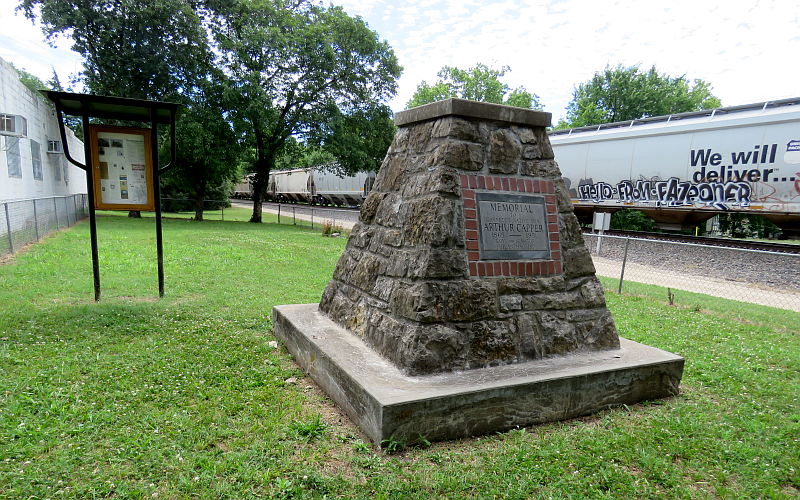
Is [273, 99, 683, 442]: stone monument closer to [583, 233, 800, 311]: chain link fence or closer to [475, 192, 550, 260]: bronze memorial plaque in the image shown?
[475, 192, 550, 260]: bronze memorial plaque

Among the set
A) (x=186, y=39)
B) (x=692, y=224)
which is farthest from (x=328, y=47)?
(x=692, y=224)

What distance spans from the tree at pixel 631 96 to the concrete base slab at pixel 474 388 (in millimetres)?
36823

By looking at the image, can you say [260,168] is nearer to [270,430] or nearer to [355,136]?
[355,136]

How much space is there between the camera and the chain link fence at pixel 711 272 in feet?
28.0

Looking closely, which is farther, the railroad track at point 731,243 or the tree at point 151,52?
the tree at point 151,52

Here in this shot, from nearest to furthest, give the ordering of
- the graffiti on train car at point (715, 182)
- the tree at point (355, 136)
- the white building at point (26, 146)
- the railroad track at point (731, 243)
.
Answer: the white building at point (26, 146)
the railroad track at point (731, 243)
the graffiti on train car at point (715, 182)
the tree at point (355, 136)

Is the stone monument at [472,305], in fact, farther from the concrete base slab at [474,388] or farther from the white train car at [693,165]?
the white train car at [693,165]

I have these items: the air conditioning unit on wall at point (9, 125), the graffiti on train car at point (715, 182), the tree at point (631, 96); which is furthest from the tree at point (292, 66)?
the tree at point (631, 96)

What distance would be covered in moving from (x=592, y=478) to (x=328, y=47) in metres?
20.7

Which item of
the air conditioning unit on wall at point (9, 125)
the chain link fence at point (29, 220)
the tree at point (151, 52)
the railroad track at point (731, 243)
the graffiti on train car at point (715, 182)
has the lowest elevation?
the railroad track at point (731, 243)

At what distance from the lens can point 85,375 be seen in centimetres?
354

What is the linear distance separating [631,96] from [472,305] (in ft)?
131

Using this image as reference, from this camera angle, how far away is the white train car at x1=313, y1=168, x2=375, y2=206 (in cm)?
2985

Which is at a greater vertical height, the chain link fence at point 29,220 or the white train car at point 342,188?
the white train car at point 342,188
